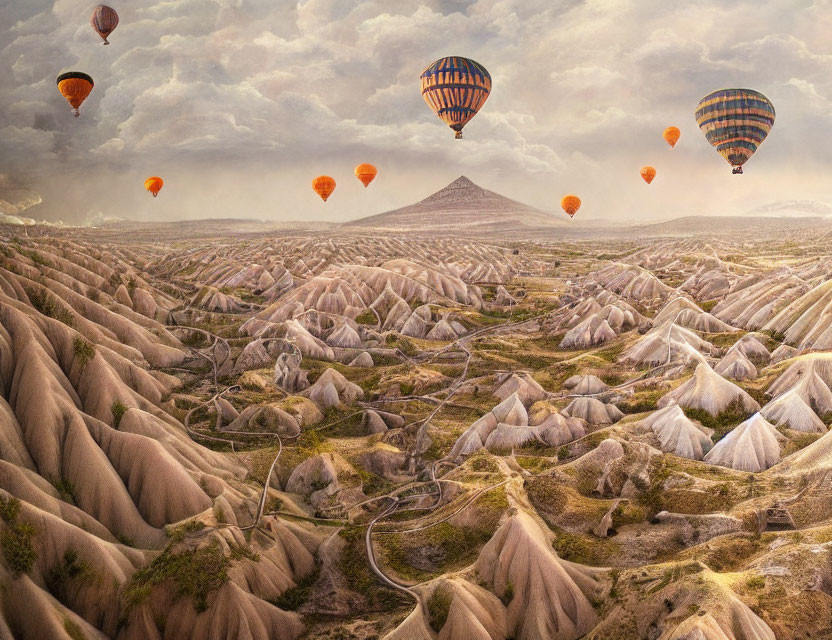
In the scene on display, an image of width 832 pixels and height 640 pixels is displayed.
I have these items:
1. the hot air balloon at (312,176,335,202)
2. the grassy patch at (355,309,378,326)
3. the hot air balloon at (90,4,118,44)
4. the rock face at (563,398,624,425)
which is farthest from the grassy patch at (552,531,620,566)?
the hot air balloon at (312,176,335,202)

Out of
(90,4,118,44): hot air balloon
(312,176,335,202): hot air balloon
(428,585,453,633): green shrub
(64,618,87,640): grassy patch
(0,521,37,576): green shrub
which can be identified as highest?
(90,4,118,44): hot air balloon

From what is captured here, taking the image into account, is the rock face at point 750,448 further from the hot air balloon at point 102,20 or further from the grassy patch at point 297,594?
the hot air balloon at point 102,20

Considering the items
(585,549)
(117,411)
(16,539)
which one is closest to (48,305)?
(117,411)

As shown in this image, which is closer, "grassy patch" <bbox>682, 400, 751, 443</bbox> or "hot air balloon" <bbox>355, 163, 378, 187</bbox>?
"grassy patch" <bbox>682, 400, 751, 443</bbox>

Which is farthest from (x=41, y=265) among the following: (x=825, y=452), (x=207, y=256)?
(x=207, y=256)

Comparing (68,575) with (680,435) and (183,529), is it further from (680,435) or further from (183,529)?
(680,435)

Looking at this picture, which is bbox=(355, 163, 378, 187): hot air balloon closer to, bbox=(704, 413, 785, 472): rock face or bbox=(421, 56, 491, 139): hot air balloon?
bbox=(421, 56, 491, 139): hot air balloon
